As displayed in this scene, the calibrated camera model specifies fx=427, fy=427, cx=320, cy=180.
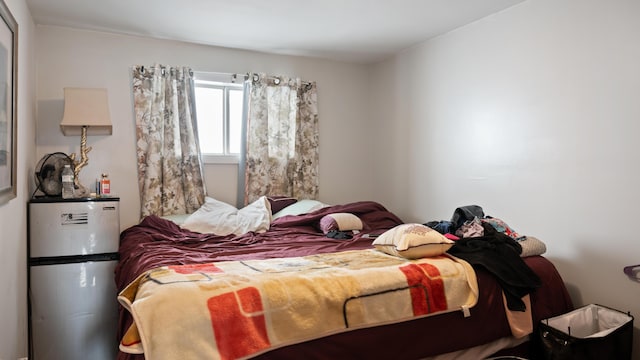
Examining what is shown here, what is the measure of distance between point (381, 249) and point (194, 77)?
96.4 inches

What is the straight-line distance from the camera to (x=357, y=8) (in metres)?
3.02

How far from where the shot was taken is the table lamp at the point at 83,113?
318 centimetres

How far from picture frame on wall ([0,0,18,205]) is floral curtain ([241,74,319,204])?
2025mm

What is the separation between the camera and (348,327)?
181 centimetres

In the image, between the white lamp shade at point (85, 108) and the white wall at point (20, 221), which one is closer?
the white wall at point (20, 221)

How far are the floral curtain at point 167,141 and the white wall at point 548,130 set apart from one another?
2.07 metres

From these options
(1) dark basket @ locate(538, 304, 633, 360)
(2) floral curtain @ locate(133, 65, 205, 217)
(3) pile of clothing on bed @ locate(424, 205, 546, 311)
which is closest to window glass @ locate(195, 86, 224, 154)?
(2) floral curtain @ locate(133, 65, 205, 217)

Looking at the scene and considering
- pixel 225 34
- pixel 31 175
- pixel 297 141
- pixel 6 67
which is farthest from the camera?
pixel 297 141

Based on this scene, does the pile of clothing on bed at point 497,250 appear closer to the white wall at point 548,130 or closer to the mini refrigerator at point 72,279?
the white wall at point 548,130

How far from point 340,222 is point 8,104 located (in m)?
2.19

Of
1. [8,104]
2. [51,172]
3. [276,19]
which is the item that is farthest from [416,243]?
[51,172]

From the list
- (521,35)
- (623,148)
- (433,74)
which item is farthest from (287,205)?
(623,148)

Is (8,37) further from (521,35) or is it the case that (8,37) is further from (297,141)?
(521,35)

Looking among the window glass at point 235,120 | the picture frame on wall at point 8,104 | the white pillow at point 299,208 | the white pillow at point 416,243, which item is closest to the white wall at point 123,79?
the window glass at point 235,120
